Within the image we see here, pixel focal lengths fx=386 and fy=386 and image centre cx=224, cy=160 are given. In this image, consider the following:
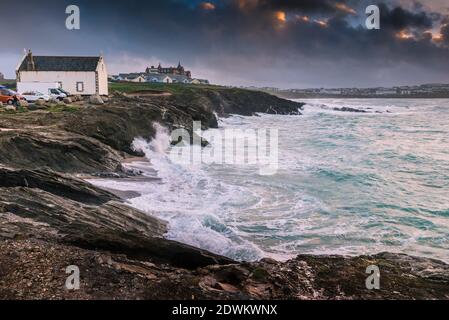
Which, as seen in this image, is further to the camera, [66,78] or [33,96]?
[66,78]

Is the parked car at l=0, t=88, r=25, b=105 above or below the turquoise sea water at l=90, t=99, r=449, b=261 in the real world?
above

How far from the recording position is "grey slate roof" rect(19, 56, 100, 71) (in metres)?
59.0

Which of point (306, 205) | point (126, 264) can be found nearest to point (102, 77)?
point (306, 205)

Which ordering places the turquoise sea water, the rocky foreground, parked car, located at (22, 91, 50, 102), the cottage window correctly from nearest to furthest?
the rocky foreground < the turquoise sea water < parked car, located at (22, 91, 50, 102) < the cottage window

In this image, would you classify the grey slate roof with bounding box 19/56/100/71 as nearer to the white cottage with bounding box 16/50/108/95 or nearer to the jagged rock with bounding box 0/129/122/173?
the white cottage with bounding box 16/50/108/95

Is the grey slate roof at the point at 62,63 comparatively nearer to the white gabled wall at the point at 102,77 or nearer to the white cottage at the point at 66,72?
the white cottage at the point at 66,72

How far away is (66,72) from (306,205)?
2038 inches

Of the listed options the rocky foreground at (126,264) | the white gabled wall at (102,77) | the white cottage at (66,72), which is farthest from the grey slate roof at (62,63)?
the rocky foreground at (126,264)

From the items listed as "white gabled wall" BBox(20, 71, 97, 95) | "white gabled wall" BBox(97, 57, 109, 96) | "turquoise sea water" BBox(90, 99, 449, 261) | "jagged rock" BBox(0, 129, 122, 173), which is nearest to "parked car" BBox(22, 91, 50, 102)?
"white gabled wall" BBox(20, 71, 97, 95)

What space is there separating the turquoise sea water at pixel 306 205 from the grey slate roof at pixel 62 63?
34.0 meters

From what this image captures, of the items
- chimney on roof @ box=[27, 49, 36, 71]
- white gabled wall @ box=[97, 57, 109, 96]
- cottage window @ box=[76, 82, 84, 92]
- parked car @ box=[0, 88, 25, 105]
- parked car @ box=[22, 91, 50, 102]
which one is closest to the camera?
parked car @ box=[0, 88, 25, 105]

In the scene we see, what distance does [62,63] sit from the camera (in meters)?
59.6

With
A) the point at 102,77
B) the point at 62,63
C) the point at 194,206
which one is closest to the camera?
the point at 194,206

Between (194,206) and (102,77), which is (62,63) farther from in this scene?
(194,206)
